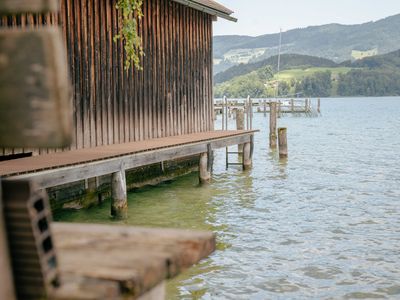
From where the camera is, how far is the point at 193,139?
47.8 feet

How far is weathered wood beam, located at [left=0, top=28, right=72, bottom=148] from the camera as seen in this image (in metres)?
1.27

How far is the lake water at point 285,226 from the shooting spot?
7.59m

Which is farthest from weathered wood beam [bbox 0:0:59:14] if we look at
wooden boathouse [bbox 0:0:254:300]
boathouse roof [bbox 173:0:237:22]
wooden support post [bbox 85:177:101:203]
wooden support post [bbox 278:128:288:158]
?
wooden support post [bbox 278:128:288:158]

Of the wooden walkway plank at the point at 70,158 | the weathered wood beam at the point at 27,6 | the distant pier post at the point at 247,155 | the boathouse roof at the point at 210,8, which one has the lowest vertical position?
the distant pier post at the point at 247,155

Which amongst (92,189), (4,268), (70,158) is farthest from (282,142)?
(4,268)

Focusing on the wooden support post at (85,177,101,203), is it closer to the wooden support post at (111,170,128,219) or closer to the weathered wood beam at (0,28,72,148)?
the wooden support post at (111,170,128,219)

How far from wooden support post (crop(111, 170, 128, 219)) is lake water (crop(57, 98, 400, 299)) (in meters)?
0.20

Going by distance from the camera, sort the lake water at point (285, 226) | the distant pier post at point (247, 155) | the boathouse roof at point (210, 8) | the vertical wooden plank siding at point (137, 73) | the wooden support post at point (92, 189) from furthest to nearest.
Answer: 1. the distant pier post at point (247, 155)
2. the boathouse roof at point (210, 8)
3. the wooden support post at point (92, 189)
4. the vertical wooden plank siding at point (137, 73)
5. the lake water at point (285, 226)

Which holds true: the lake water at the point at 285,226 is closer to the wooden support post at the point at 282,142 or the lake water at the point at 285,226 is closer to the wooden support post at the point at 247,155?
the wooden support post at the point at 247,155

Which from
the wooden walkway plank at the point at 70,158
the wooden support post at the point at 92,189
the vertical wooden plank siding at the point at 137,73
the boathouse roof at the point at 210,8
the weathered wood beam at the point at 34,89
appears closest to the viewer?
the weathered wood beam at the point at 34,89

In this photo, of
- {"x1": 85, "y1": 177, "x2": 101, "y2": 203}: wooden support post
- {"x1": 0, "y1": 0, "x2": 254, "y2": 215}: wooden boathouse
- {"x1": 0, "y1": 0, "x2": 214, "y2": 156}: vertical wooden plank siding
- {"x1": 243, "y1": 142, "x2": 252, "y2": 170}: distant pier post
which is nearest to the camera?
{"x1": 0, "y1": 0, "x2": 254, "y2": 215}: wooden boathouse

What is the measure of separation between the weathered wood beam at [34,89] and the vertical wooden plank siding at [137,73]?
29.9 feet

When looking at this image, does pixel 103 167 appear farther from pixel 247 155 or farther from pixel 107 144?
pixel 247 155

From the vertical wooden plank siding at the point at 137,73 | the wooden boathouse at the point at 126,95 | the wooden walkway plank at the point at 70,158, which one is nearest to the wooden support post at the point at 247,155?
the wooden boathouse at the point at 126,95
